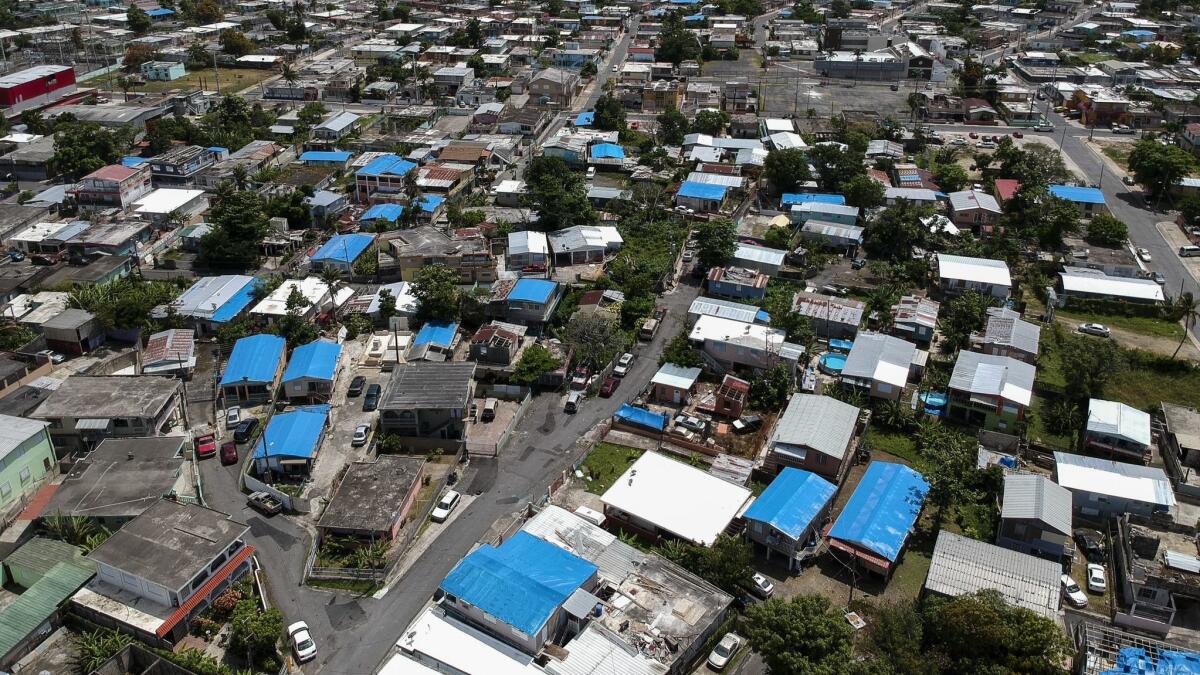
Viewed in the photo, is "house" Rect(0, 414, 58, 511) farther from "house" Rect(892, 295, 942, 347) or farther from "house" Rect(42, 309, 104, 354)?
"house" Rect(892, 295, 942, 347)

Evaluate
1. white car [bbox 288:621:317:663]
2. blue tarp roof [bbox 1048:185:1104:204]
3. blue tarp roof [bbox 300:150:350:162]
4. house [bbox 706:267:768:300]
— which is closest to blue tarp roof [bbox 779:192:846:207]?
house [bbox 706:267:768:300]

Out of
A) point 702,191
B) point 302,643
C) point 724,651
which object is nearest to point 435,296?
point 302,643

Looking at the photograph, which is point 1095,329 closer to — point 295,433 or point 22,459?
point 295,433

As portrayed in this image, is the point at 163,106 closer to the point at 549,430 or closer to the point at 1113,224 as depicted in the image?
the point at 549,430

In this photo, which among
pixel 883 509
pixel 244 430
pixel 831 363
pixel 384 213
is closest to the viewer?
pixel 883 509

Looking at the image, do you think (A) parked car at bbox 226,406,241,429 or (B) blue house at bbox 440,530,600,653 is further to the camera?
(A) parked car at bbox 226,406,241,429

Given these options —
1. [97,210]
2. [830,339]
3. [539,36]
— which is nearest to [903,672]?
[830,339]
